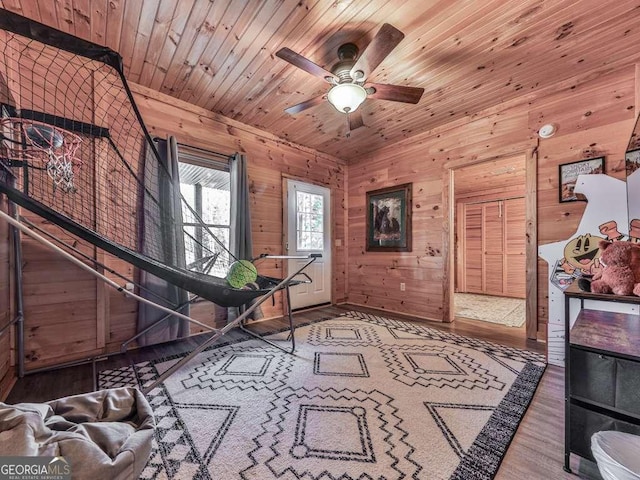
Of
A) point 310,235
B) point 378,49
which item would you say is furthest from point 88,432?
point 310,235

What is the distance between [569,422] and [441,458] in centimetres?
56

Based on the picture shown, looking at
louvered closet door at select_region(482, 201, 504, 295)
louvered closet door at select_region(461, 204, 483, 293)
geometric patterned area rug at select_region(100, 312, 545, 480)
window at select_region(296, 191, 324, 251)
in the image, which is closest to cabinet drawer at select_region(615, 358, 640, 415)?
geometric patterned area rug at select_region(100, 312, 545, 480)

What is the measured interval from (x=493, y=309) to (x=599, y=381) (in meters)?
3.65

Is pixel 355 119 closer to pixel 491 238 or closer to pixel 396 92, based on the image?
pixel 396 92

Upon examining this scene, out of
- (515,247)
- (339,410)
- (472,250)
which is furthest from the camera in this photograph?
(472,250)

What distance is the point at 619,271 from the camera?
107cm

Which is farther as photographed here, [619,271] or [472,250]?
[472,250]

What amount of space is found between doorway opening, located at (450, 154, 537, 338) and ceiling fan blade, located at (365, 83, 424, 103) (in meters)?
2.82

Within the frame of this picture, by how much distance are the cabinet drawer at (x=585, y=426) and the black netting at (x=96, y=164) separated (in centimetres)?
199

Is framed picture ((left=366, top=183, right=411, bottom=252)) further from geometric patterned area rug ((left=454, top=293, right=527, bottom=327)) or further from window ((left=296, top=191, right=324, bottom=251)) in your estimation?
geometric patterned area rug ((left=454, top=293, right=527, bottom=327))

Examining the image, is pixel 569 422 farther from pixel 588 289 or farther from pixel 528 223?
pixel 528 223

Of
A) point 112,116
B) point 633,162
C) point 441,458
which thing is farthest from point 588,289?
point 112,116

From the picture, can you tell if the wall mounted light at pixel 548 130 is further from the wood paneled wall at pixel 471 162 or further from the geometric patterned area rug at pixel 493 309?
the geometric patterned area rug at pixel 493 309

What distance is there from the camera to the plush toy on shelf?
1.04m
